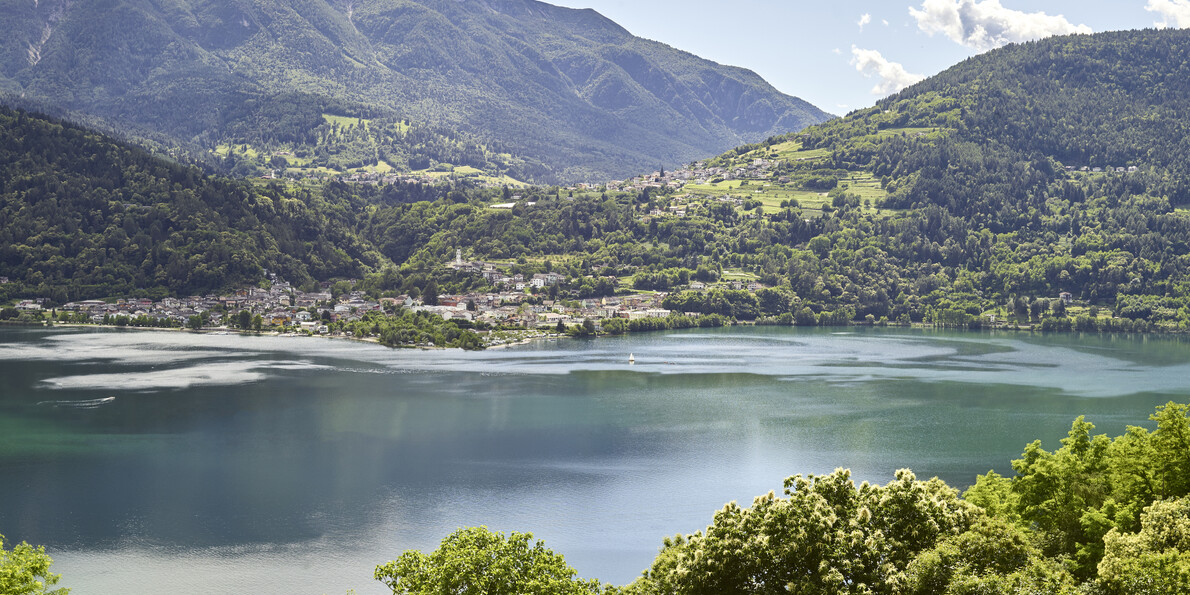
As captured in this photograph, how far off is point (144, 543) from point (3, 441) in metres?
16.4

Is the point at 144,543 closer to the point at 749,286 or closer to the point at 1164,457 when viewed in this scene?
the point at 1164,457

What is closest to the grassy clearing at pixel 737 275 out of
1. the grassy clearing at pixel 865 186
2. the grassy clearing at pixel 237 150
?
the grassy clearing at pixel 865 186

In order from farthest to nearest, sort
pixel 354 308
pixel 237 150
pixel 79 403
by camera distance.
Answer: pixel 237 150 < pixel 354 308 < pixel 79 403

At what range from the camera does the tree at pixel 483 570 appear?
50.6ft

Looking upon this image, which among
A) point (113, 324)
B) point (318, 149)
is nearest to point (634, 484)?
point (113, 324)

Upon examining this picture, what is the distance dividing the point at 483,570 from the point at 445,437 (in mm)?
28104

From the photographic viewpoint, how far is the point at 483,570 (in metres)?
15.8

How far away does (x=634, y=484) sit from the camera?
114ft

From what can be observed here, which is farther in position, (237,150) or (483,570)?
(237,150)

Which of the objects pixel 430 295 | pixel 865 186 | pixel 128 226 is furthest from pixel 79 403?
pixel 865 186

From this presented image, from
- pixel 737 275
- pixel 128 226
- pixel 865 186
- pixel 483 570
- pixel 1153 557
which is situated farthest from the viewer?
pixel 865 186

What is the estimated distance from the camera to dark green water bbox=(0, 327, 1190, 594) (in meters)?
28.7

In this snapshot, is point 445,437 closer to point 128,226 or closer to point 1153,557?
point 1153,557

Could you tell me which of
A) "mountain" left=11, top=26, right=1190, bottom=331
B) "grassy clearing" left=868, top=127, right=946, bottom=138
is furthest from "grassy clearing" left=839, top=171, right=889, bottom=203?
"grassy clearing" left=868, top=127, right=946, bottom=138
